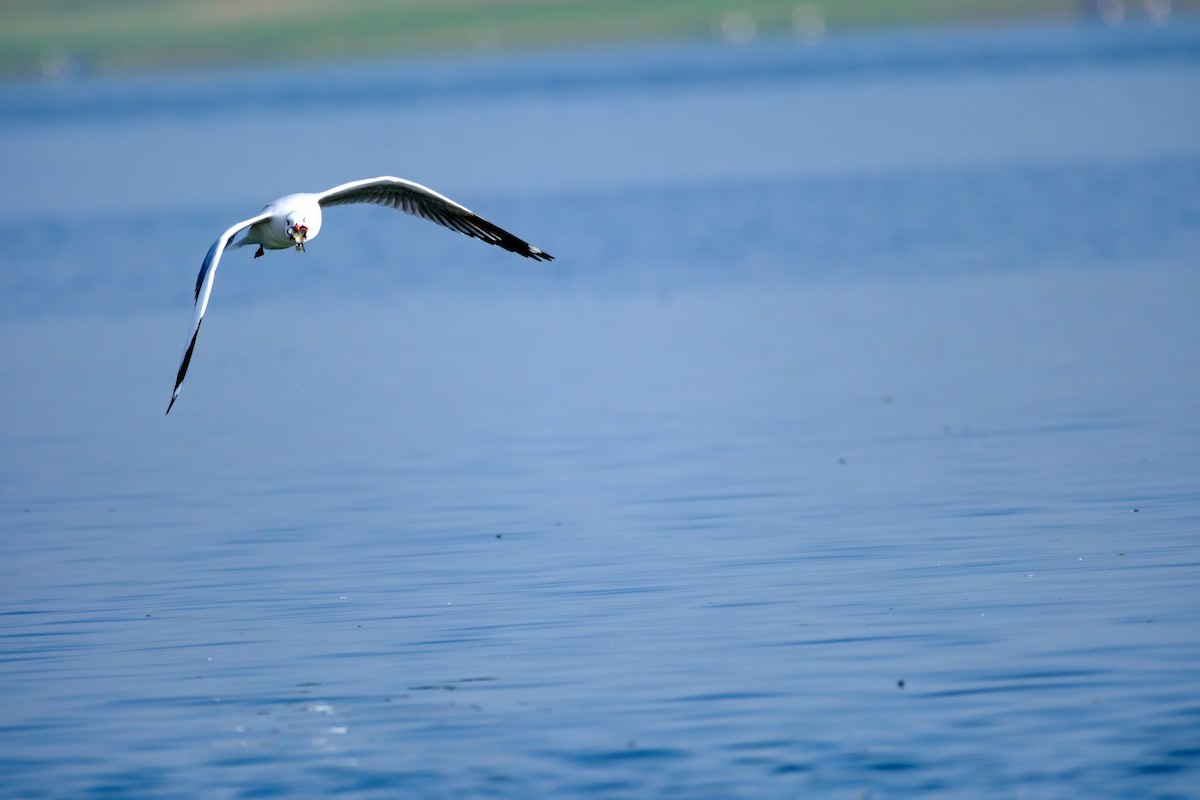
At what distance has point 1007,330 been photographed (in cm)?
2195

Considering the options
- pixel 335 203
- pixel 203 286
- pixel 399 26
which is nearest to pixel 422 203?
pixel 335 203

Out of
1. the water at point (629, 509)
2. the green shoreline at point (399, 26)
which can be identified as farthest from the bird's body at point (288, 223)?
the green shoreline at point (399, 26)

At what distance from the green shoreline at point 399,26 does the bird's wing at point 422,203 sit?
497 feet

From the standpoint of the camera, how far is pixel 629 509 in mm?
14617

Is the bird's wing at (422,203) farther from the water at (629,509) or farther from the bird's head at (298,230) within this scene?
the water at (629,509)

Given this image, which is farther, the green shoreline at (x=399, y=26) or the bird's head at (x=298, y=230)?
the green shoreline at (x=399, y=26)

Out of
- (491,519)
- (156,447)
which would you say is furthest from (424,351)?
(491,519)

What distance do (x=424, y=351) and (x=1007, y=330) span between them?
250 inches

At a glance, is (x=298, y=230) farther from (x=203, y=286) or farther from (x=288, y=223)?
(x=203, y=286)

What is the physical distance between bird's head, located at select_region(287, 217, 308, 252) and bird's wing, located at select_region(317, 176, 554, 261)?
22.2 inches

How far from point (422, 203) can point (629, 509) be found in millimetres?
2975

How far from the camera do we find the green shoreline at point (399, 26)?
17250 centimetres

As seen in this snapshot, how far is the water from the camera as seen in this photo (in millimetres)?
9898

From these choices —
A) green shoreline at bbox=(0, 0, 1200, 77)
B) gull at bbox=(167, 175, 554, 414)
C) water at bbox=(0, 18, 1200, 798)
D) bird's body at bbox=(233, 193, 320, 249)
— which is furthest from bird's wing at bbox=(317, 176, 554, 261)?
green shoreline at bbox=(0, 0, 1200, 77)
